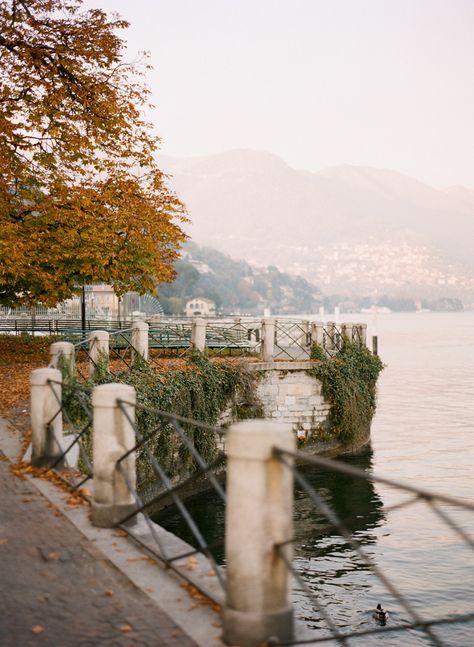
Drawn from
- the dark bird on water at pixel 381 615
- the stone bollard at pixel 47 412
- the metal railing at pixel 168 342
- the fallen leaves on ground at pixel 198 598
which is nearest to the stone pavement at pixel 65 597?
the fallen leaves on ground at pixel 198 598

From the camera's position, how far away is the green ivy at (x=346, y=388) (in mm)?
24203

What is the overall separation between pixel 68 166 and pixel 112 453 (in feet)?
57.4

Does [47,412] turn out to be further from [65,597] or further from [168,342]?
[168,342]

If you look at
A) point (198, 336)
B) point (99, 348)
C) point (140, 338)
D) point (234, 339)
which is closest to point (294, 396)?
point (198, 336)

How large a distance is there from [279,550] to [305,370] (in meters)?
19.4

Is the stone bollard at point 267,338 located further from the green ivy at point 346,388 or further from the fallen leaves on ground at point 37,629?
the fallen leaves on ground at point 37,629

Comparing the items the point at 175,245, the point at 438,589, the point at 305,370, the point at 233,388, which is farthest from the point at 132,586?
the point at 175,245

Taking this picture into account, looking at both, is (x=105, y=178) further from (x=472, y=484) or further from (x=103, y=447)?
(x=103, y=447)

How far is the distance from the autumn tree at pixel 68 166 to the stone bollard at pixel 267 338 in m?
3.50

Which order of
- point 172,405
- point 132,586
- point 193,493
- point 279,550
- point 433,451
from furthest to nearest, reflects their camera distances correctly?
point 433,451, point 193,493, point 172,405, point 132,586, point 279,550

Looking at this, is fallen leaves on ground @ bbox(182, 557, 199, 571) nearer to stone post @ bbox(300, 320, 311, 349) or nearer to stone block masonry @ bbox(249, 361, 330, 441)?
stone block masonry @ bbox(249, 361, 330, 441)

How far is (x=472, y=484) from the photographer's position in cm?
2291

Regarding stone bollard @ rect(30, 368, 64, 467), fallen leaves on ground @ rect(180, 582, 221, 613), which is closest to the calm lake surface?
fallen leaves on ground @ rect(180, 582, 221, 613)

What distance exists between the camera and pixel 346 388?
24.4m
